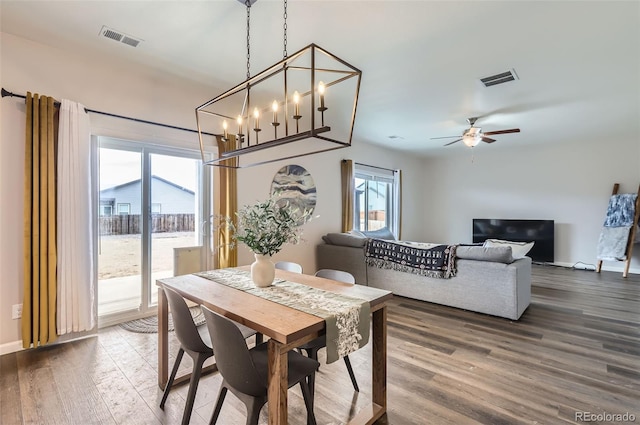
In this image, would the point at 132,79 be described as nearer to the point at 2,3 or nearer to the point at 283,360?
the point at 2,3

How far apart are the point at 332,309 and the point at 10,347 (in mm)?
2977

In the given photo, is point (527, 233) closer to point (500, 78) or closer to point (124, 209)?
point (500, 78)

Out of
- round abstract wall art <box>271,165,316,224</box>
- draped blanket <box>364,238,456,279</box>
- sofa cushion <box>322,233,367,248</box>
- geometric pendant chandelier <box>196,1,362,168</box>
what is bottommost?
draped blanket <box>364,238,456,279</box>

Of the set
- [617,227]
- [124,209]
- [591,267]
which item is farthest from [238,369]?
[591,267]

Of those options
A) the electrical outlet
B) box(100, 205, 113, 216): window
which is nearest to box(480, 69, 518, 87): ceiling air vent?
box(100, 205, 113, 216): window

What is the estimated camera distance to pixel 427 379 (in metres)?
2.24

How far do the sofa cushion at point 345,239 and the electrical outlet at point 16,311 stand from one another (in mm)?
3751

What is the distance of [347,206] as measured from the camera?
18.7 ft

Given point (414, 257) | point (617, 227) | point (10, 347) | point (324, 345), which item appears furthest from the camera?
point (617, 227)

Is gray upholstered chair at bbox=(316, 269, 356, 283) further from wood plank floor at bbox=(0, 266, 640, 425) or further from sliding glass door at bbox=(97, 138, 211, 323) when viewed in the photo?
sliding glass door at bbox=(97, 138, 211, 323)

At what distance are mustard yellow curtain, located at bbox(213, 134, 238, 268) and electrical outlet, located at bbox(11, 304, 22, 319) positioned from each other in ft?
5.86

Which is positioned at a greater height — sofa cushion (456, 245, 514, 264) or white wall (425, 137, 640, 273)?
white wall (425, 137, 640, 273)

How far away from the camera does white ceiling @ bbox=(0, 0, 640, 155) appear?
7.32ft

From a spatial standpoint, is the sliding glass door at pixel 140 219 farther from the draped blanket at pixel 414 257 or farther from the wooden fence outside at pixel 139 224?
the draped blanket at pixel 414 257
